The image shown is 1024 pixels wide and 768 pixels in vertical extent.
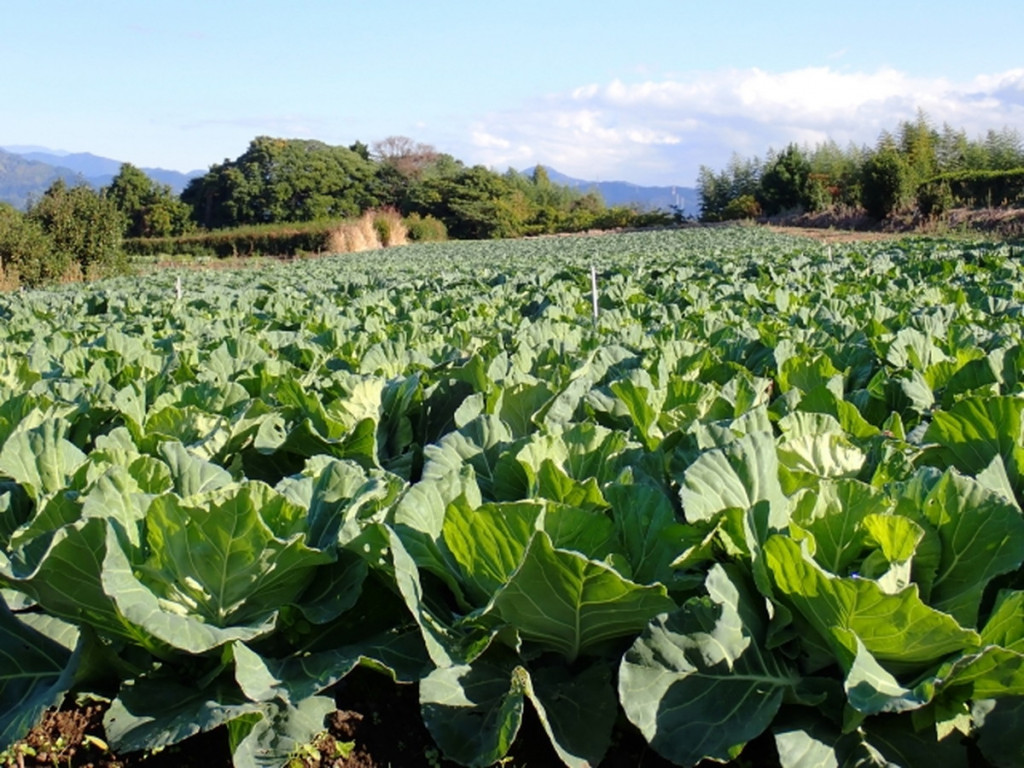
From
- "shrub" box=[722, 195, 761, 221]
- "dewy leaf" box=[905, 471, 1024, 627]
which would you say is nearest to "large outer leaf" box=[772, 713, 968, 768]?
"dewy leaf" box=[905, 471, 1024, 627]

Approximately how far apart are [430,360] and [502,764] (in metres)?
2.84

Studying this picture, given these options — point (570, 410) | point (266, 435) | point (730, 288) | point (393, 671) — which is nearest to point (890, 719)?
point (393, 671)

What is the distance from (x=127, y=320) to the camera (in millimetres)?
8242

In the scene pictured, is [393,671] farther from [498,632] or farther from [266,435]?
[266,435]

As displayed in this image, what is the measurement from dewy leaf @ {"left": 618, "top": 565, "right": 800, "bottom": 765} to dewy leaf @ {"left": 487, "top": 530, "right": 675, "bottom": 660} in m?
0.08

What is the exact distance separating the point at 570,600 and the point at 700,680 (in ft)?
1.01

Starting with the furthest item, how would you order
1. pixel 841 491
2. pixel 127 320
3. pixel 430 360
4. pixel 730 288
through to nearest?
pixel 730 288 → pixel 127 320 → pixel 430 360 → pixel 841 491

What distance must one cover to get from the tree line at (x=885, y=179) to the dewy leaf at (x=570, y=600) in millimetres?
40532

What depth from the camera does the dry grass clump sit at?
4491 cm

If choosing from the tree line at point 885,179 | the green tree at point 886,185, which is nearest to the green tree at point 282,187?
the tree line at point 885,179

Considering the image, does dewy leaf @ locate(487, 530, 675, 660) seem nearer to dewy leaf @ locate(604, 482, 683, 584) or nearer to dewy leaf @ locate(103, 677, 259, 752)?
dewy leaf @ locate(604, 482, 683, 584)

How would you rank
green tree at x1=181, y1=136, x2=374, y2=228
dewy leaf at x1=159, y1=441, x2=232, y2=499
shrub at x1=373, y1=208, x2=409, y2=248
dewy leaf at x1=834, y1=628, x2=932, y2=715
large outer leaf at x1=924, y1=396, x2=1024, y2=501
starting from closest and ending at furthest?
dewy leaf at x1=834, y1=628, x2=932, y2=715 → large outer leaf at x1=924, y1=396, x2=1024, y2=501 → dewy leaf at x1=159, y1=441, x2=232, y2=499 → shrub at x1=373, y1=208, x2=409, y2=248 → green tree at x1=181, y1=136, x2=374, y2=228

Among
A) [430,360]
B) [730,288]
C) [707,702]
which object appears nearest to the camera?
[707,702]

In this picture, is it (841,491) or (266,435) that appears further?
(266,435)
